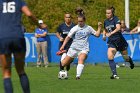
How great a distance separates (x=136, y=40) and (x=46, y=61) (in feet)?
12.4

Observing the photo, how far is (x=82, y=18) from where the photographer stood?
1666cm

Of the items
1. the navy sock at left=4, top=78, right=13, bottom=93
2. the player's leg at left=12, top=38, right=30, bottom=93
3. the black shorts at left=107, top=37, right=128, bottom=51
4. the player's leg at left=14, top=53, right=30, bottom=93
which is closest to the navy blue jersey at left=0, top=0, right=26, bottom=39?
the player's leg at left=12, top=38, right=30, bottom=93

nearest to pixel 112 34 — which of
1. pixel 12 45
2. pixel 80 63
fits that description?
pixel 80 63

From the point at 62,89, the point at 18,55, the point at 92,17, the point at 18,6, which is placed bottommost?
the point at 92,17

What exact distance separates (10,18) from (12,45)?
1.49 feet

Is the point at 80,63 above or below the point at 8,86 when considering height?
below

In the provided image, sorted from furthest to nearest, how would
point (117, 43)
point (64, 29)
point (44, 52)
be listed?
1. point (44, 52)
2. point (64, 29)
3. point (117, 43)

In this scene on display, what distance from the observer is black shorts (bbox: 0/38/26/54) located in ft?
34.4

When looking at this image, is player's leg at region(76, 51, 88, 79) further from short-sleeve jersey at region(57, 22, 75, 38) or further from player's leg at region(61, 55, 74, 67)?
short-sleeve jersey at region(57, 22, 75, 38)

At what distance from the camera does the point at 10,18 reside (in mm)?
10516

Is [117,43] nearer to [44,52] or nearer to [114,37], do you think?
[114,37]

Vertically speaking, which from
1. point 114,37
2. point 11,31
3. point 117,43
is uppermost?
point 11,31

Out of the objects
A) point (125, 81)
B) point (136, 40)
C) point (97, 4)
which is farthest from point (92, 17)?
point (125, 81)

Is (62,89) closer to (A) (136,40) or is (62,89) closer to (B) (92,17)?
(A) (136,40)
